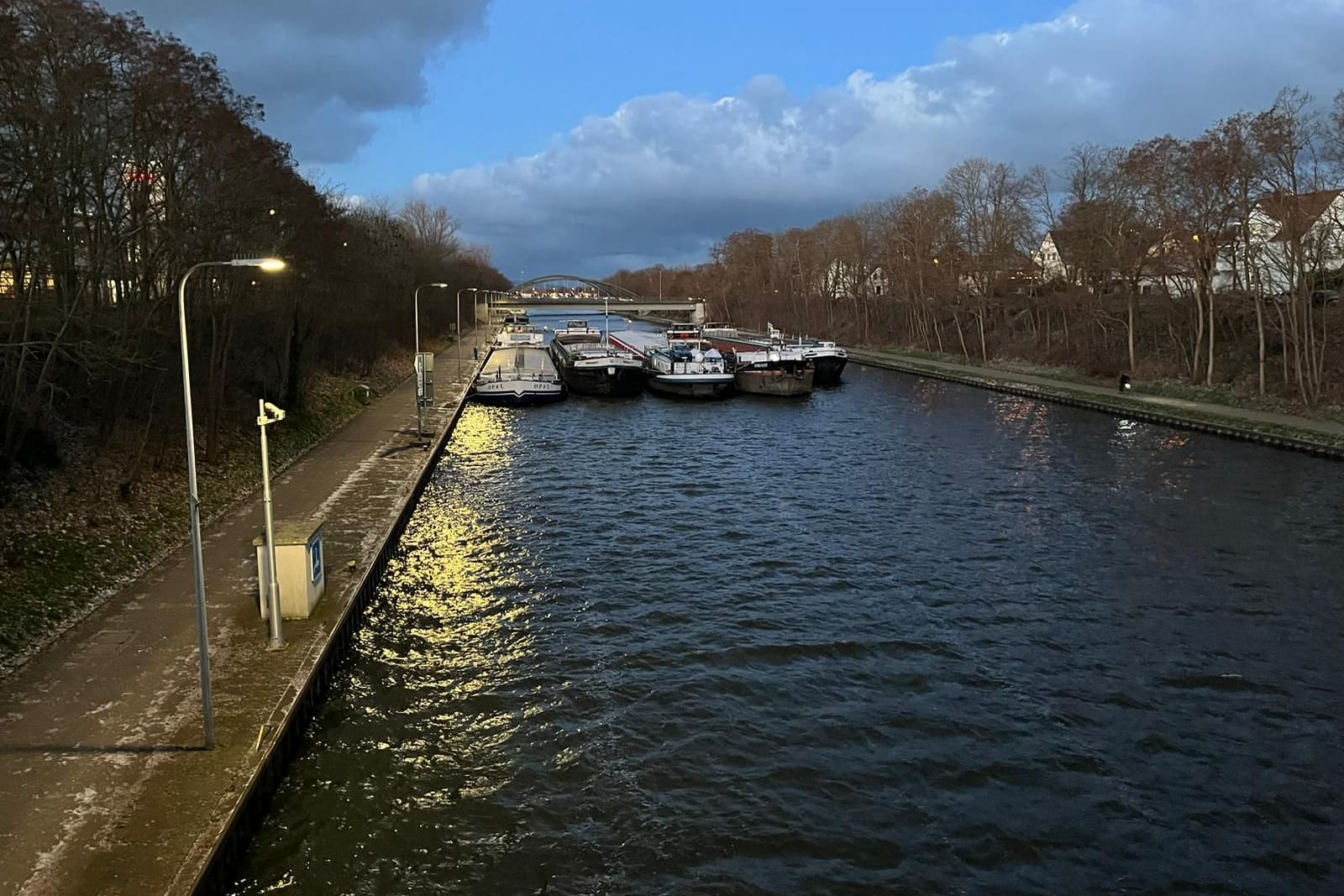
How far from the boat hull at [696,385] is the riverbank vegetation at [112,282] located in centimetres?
2307

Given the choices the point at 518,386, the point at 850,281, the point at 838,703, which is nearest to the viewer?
the point at 838,703

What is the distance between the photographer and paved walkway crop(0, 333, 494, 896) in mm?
7656

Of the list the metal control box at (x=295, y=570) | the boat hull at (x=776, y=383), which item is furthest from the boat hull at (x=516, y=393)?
the metal control box at (x=295, y=570)

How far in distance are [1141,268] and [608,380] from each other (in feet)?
86.0

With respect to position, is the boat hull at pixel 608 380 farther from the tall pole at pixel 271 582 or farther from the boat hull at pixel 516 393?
the tall pole at pixel 271 582

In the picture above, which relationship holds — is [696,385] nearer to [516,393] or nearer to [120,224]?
[516,393]

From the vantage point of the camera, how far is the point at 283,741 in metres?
10.1

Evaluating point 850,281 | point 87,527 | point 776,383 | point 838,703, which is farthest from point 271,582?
point 850,281

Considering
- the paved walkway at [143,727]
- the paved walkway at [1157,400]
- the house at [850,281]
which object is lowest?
the paved walkway at [143,727]

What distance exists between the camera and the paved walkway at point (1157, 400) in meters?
31.6

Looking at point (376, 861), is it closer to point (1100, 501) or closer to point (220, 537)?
point (220, 537)

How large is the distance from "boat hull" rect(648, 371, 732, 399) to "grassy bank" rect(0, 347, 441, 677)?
2523cm

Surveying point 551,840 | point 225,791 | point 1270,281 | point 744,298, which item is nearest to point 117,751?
point 225,791

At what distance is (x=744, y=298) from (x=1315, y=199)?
302 ft
